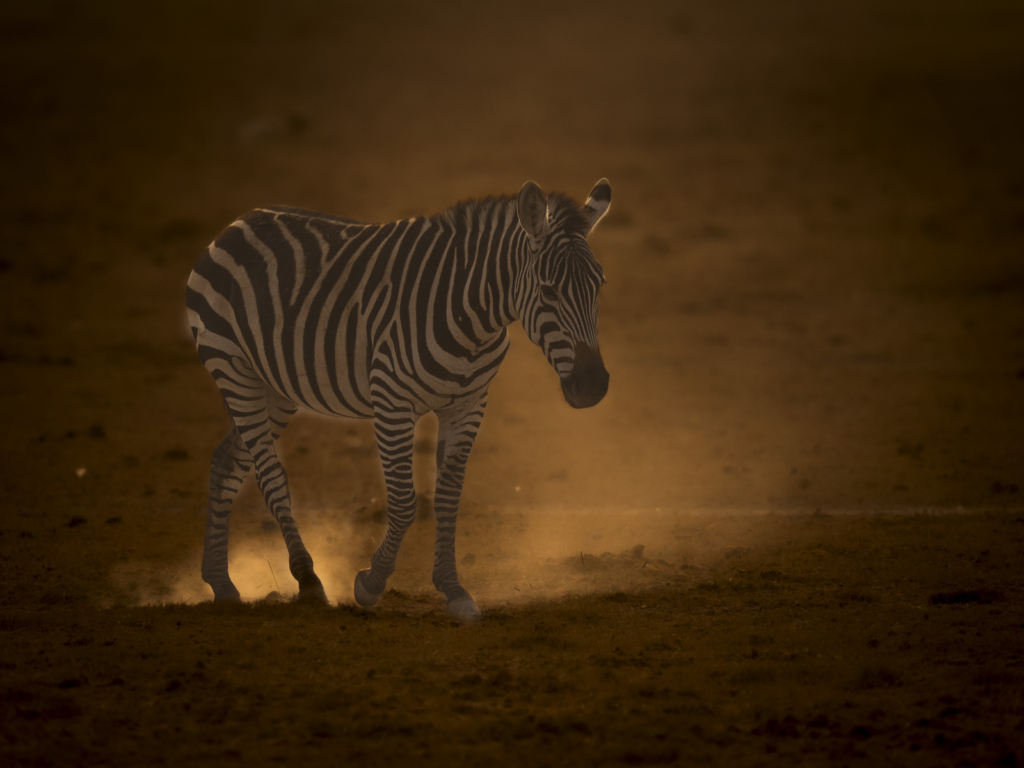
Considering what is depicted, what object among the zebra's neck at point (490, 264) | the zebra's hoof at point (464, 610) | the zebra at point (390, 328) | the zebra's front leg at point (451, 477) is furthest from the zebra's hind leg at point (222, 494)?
the zebra's neck at point (490, 264)

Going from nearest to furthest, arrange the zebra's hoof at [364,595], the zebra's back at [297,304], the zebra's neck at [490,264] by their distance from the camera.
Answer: the zebra's neck at [490,264]
the zebra's back at [297,304]
the zebra's hoof at [364,595]

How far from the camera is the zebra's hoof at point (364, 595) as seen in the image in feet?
19.3

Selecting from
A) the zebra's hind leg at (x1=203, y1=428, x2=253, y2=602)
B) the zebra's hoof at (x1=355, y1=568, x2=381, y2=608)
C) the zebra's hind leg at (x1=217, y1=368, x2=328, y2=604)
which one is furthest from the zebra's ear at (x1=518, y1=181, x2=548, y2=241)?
the zebra's hind leg at (x1=203, y1=428, x2=253, y2=602)

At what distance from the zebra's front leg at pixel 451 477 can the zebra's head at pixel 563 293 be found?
85 cm

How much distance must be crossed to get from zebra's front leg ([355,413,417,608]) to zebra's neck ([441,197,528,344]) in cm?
68

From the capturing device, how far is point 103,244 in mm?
17719

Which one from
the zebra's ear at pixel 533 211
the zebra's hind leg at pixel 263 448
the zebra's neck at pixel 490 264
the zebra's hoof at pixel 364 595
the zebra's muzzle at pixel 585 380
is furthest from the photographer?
the zebra's hind leg at pixel 263 448

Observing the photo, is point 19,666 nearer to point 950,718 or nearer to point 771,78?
point 950,718

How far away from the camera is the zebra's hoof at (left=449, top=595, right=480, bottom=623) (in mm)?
5643

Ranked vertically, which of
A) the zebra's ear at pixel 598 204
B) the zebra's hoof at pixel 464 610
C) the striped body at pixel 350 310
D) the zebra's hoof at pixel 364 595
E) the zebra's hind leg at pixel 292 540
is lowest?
the zebra's hoof at pixel 464 610

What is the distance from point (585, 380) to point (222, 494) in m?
2.65


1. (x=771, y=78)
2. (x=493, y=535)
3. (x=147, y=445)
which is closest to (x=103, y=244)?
(x=147, y=445)

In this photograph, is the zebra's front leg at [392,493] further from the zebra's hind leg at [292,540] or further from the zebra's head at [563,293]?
the zebra's head at [563,293]

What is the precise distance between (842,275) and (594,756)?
13.7 meters
